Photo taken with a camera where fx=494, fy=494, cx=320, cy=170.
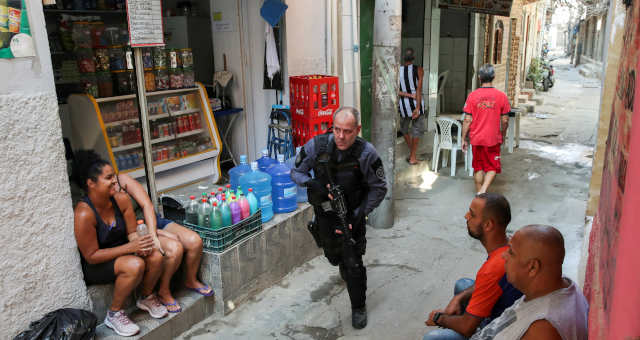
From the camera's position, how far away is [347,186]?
403 centimetres

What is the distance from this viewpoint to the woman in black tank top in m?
3.59

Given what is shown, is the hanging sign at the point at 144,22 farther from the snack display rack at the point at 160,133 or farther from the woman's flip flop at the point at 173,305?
the woman's flip flop at the point at 173,305

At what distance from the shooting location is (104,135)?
5.81m

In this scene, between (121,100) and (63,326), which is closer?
(63,326)

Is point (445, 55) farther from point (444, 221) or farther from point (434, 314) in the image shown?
point (434, 314)

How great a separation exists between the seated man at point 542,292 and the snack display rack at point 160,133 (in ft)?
16.1

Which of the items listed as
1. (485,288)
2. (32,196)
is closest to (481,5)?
(485,288)

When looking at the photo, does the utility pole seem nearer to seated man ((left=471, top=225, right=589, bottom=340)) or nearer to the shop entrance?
the shop entrance

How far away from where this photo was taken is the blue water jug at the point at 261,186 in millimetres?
4898

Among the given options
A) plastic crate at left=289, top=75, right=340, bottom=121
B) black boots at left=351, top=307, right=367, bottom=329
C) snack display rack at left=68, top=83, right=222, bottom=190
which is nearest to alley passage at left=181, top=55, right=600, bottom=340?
black boots at left=351, top=307, right=367, bottom=329

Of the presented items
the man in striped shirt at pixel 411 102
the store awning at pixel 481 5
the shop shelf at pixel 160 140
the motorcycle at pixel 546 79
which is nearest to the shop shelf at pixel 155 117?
the shop shelf at pixel 160 140

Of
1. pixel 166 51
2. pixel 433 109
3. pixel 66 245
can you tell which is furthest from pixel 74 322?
pixel 433 109

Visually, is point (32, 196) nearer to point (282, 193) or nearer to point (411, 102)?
point (282, 193)

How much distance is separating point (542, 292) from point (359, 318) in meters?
2.22
